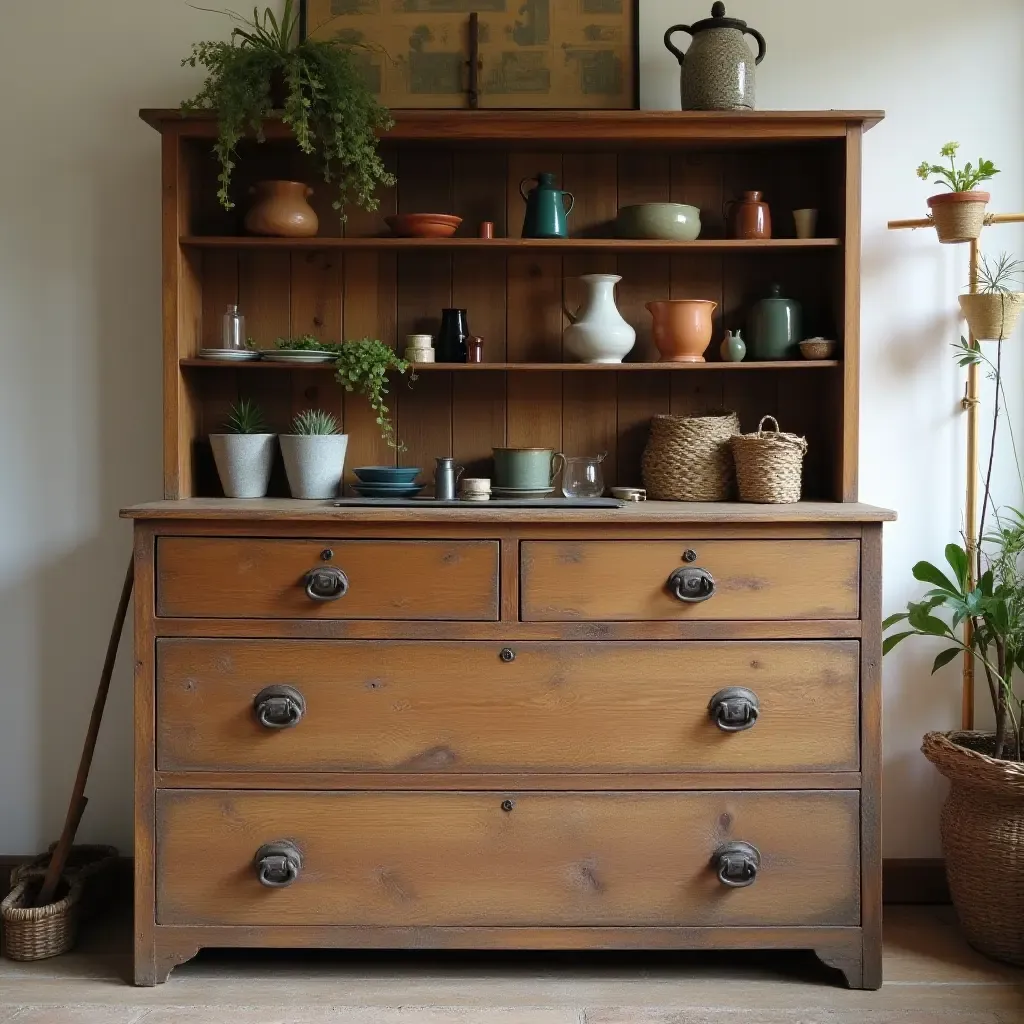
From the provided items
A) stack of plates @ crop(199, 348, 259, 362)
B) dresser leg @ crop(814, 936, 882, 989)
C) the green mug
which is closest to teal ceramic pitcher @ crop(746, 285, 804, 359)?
the green mug

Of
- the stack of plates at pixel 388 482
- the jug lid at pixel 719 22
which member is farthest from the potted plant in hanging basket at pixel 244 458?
the jug lid at pixel 719 22

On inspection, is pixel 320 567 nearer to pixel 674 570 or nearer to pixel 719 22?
pixel 674 570

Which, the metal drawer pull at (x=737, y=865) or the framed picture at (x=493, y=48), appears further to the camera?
the framed picture at (x=493, y=48)

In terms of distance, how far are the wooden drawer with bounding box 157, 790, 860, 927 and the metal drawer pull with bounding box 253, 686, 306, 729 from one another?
167 mm

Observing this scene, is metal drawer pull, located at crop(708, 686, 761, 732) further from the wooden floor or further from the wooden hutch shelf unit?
the wooden floor

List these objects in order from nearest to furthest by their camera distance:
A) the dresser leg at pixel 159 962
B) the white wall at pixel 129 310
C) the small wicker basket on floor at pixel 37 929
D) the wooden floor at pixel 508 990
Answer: the wooden floor at pixel 508 990, the dresser leg at pixel 159 962, the small wicker basket on floor at pixel 37 929, the white wall at pixel 129 310

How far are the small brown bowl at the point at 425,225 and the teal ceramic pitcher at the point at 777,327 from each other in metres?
0.79

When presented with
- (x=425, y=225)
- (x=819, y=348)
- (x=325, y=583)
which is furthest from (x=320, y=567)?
(x=819, y=348)

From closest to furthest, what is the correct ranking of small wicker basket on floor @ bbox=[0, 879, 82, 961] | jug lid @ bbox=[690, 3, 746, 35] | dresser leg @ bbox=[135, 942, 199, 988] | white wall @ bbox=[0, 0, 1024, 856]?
dresser leg @ bbox=[135, 942, 199, 988] → small wicker basket on floor @ bbox=[0, 879, 82, 961] → jug lid @ bbox=[690, 3, 746, 35] → white wall @ bbox=[0, 0, 1024, 856]

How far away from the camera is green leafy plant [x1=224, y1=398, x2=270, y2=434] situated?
8.98 ft

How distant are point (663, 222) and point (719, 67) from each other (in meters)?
0.37

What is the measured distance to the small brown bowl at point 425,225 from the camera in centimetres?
268

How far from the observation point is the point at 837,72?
9.34ft

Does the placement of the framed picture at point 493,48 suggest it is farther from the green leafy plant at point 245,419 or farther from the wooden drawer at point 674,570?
the wooden drawer at point 674,570
